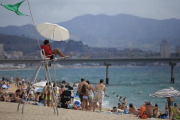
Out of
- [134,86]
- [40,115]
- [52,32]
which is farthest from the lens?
[134,86]

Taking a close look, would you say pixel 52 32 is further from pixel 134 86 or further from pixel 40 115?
pixel 134 86

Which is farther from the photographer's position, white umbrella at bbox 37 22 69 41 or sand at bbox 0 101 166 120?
white umbrella at bbox 37 22 69 41

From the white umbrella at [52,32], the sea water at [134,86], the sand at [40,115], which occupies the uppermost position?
the white umbrella at [52,32]

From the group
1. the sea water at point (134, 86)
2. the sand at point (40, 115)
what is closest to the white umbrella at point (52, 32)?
the sea water at point (134, 86)

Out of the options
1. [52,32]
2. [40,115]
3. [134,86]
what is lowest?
[134,86]

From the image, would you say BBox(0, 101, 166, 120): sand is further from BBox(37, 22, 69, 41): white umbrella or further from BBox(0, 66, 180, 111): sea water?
BBox(37, 22, 69, 41): white umbrella

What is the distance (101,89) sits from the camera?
15711mm

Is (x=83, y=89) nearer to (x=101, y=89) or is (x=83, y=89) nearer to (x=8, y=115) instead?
(x=101, y=89)

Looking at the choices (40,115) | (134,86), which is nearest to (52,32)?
(40,115)

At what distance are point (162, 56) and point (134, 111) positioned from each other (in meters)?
53.1

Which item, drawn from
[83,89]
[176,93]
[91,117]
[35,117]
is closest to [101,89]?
[83,89]

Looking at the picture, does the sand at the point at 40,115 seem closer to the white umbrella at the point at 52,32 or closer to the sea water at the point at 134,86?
the sea water at the point at 134,86

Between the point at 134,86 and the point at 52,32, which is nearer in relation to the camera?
the point at 52,32

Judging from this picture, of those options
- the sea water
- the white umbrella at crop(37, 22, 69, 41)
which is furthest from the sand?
the white umbrella at crop(37, 22, 69, 41)
